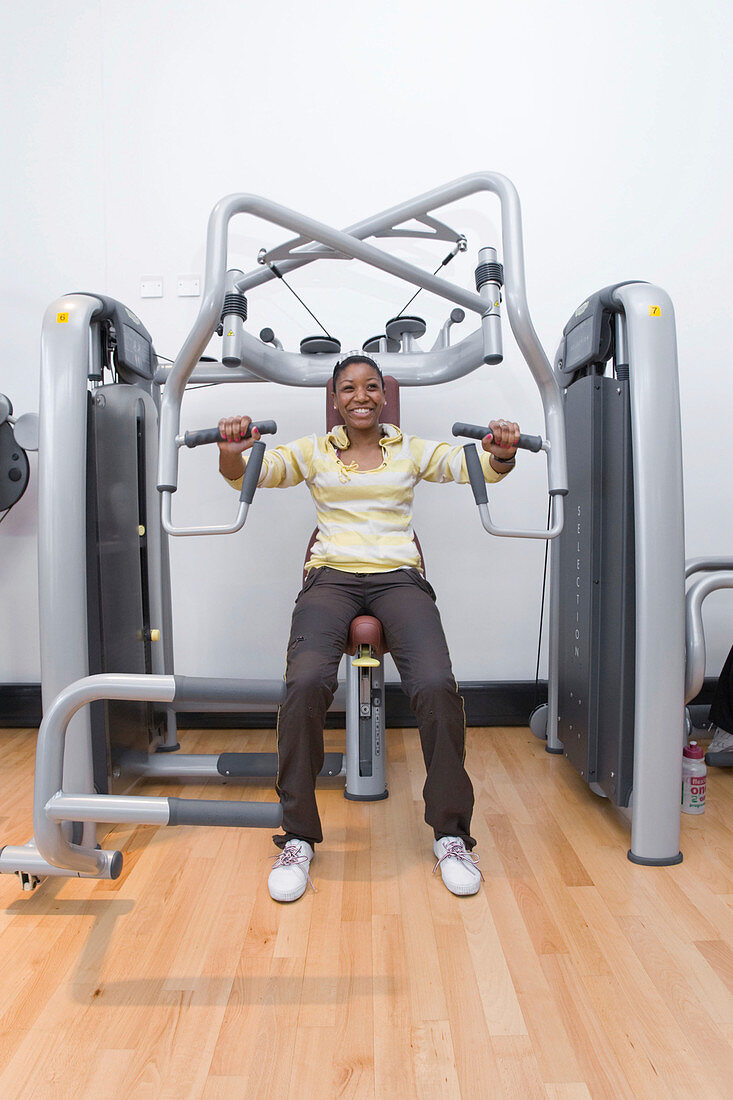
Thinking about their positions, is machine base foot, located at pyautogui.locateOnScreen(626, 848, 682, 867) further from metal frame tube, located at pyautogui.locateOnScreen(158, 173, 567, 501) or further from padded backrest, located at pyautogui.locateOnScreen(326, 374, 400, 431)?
padded backrest, located at pyautogui.locateOnScreen(326, 374, 400, 431)

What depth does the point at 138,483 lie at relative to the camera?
206 cm

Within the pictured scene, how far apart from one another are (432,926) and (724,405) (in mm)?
2034

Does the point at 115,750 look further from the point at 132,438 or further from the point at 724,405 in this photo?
the point at 724,405

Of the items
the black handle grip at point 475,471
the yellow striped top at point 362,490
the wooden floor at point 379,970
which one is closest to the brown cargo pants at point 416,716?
the wooden floor at point 379,970

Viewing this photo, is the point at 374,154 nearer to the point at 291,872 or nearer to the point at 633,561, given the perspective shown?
the point at 633,561

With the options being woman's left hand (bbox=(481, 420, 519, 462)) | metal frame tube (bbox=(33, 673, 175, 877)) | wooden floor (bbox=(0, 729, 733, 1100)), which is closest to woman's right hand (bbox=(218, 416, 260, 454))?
woman's left hand (bbox=(481, 420, 519, 462))

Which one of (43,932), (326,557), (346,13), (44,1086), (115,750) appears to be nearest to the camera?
(44,1086)

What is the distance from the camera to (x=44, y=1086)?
106cm

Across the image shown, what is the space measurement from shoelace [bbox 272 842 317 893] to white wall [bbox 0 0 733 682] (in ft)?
4.32

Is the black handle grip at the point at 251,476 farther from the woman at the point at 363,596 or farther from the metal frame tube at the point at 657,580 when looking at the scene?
the metal frame tube at the point at 657,580

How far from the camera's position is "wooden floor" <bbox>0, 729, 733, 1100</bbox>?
1080mm

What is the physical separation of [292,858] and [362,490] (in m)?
0.92

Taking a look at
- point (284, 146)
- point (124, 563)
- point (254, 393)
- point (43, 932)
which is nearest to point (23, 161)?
point (284, 146)

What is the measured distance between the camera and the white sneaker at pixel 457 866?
1.57 meters
